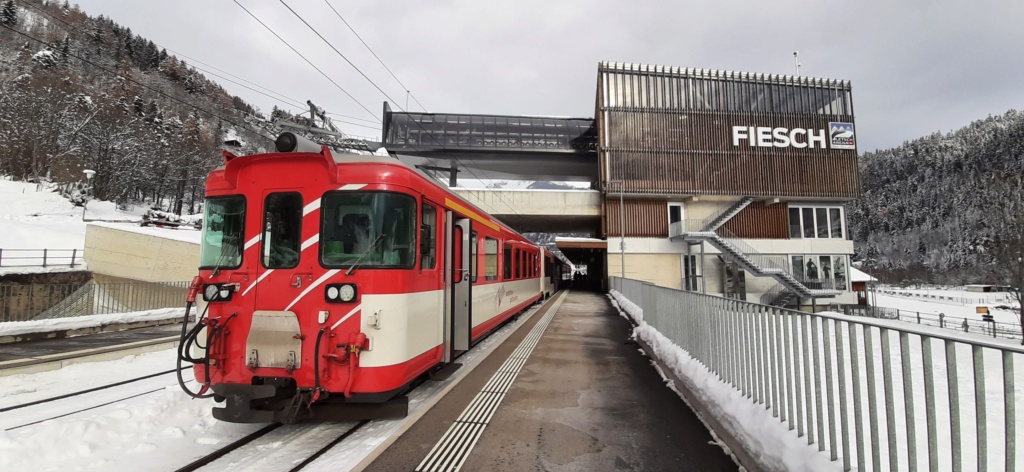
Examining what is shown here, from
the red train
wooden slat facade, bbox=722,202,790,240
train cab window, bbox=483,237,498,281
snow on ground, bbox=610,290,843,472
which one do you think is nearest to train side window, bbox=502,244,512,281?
train cab window, bbox=483,237,498,281

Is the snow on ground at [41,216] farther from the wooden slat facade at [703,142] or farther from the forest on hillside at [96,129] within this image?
the wooden slat facade at [703,142]

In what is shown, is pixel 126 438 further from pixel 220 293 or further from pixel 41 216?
pixel 41 216

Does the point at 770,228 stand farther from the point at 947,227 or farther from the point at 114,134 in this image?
the point at 947,227

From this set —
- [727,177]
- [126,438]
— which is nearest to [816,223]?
[727,177]

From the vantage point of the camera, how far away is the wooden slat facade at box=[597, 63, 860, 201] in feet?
112

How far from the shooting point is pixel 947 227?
9125 centimetres

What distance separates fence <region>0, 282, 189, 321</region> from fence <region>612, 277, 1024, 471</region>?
64.0 feet

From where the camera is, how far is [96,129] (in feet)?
142

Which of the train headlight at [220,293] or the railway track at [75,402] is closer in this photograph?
the train headlight at [220,293]

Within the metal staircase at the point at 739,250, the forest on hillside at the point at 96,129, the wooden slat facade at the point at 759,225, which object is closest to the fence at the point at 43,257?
the forest on hillside at the point at 96,129

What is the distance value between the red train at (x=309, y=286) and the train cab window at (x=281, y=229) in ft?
0.04

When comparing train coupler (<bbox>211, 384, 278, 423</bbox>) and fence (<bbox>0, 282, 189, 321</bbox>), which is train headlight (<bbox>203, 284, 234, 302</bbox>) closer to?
train coupler (<bbox>211, 384, 278, 423</bbox>)

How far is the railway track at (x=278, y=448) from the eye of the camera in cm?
381

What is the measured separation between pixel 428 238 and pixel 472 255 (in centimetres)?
251
